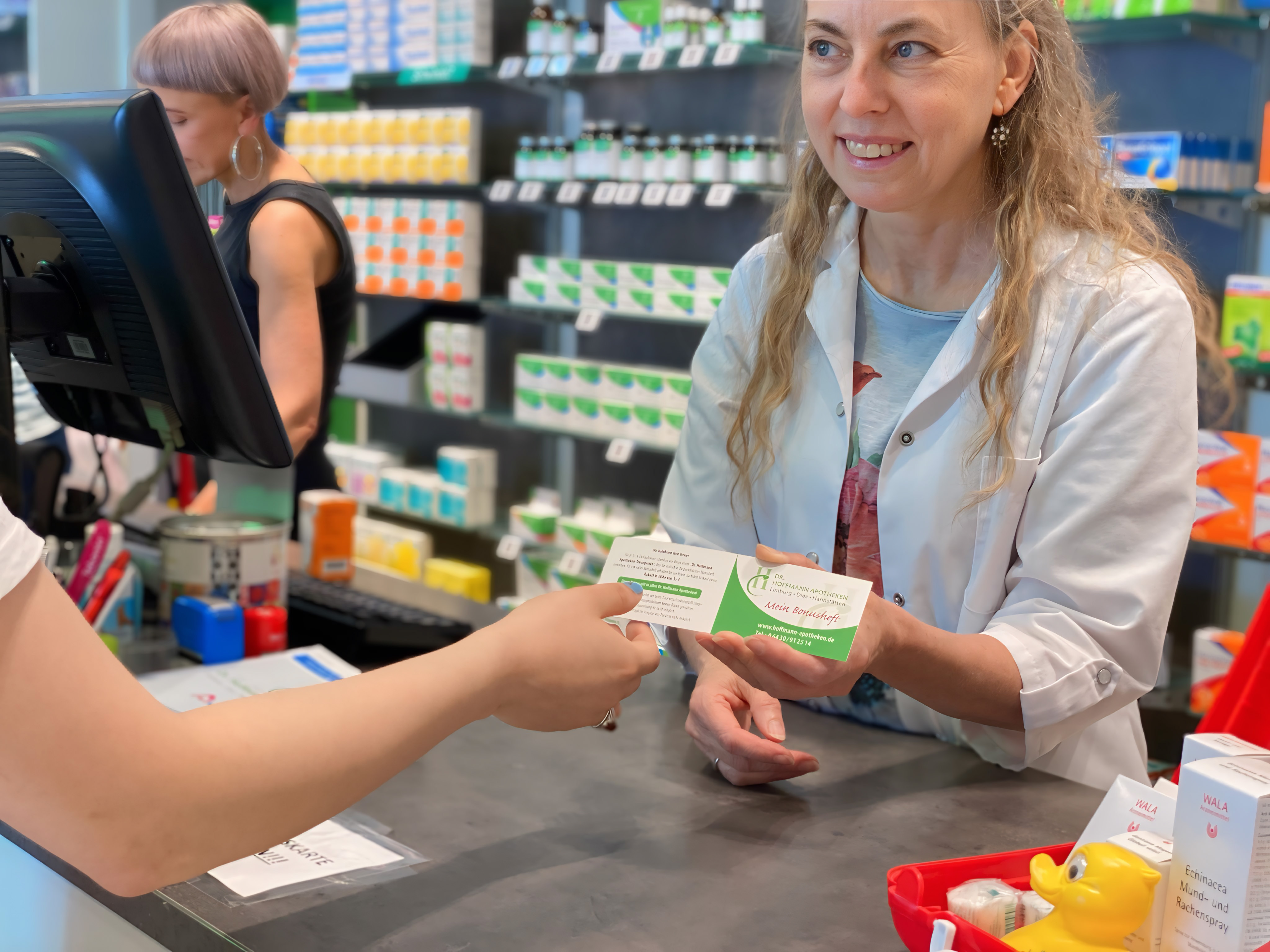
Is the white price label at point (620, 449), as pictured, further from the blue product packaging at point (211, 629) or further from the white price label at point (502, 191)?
the blue product packaging at point (211, 629)

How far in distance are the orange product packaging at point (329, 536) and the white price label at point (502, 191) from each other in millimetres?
2440

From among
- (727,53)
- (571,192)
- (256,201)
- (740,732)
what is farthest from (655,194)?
(740,732)

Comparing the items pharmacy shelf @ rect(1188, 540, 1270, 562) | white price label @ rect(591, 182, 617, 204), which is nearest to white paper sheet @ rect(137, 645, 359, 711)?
pharmacy shelf @ rect(1188, 540, 1270, 562)

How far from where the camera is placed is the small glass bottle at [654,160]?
3977 mm

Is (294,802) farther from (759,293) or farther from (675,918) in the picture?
(759,293)

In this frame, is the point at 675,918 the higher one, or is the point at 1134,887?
the point at 1134,887

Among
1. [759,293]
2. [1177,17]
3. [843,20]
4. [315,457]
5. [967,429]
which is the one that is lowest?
[315,457]

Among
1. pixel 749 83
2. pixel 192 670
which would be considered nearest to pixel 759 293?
pixel 192 670

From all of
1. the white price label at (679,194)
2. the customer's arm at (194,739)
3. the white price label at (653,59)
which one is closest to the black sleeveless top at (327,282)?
the customer's arm at (194,739)

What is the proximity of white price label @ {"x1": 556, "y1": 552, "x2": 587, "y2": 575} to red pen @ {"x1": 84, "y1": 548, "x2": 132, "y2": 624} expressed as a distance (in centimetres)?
257

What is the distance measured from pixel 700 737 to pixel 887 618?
0.27 metres

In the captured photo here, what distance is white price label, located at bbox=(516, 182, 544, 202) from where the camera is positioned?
4305 mm

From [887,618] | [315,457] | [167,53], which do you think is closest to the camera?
[887,618]

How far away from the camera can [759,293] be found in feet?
5.71
